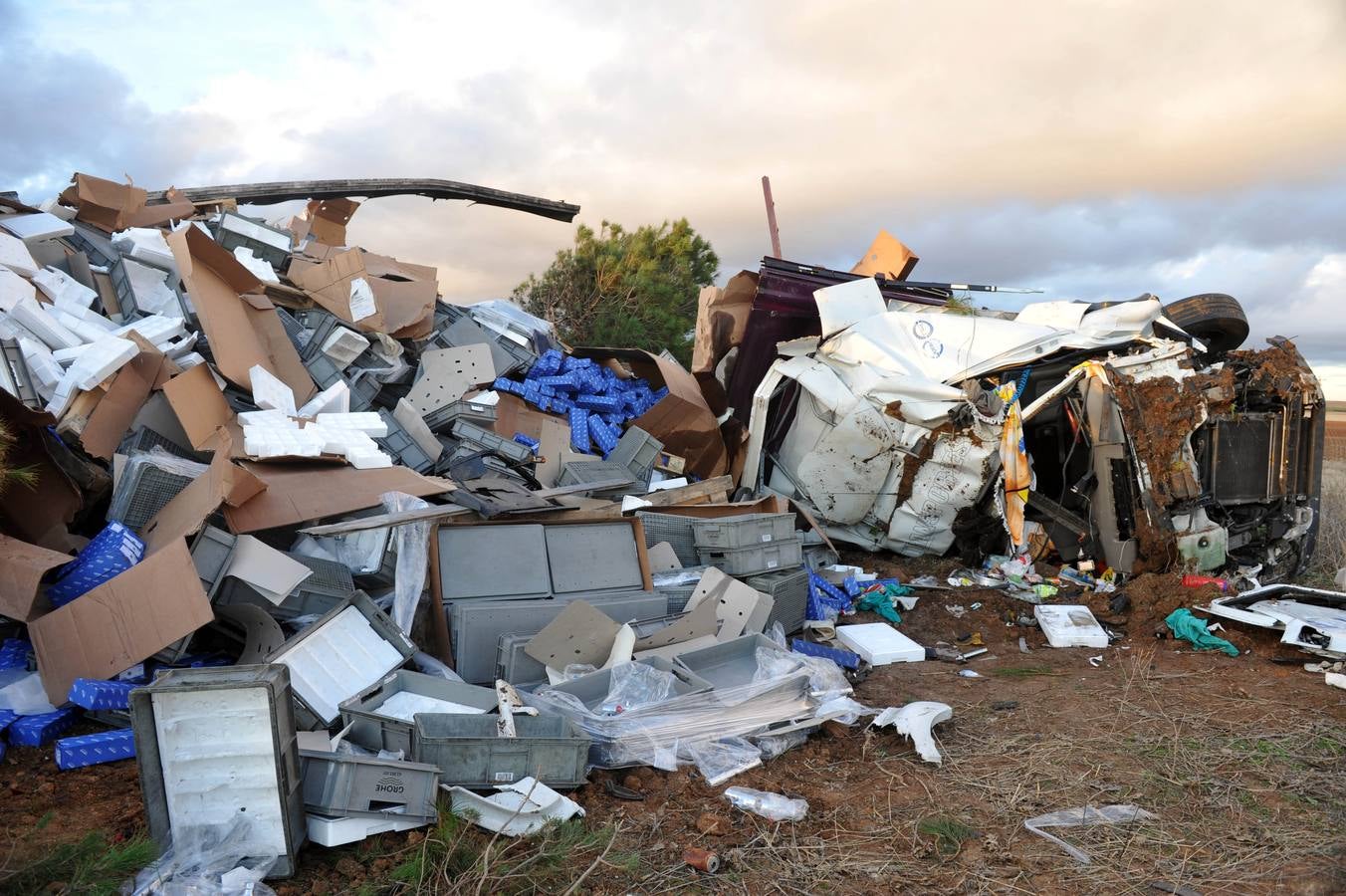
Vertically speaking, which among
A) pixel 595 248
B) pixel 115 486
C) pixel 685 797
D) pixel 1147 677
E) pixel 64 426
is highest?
pixel 595 248

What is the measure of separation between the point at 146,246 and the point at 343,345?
1.72 m

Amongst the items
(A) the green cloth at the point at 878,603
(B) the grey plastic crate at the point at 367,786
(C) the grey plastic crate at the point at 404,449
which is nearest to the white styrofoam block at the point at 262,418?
(C) the grey plastic crate at the point at 404,449

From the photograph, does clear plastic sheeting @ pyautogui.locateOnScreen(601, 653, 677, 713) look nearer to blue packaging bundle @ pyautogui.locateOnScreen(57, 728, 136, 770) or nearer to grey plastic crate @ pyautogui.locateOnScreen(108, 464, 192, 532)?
blue packaging bundle @ pyautogui.locateOnScreen(57, 728, 136, 770)

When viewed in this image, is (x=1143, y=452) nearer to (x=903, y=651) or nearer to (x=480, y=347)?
(x=903, y=651)

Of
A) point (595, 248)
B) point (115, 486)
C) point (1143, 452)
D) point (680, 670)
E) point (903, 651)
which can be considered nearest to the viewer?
point (680, 670)

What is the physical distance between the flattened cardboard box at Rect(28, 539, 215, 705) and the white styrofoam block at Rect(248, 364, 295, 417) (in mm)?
1850

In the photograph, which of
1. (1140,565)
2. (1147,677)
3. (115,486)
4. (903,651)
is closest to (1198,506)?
(1140,565)

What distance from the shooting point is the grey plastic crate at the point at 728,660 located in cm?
421

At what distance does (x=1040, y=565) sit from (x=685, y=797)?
458 centimetres

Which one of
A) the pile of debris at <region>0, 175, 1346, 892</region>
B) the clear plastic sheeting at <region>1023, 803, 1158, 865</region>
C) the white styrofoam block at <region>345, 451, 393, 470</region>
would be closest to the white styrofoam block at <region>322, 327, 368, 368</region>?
the pile of debris at <region>0, 175, 1346, 892</region>

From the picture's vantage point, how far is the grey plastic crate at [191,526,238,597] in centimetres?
409

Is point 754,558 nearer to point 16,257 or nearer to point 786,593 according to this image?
point 786,593

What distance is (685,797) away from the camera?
3.36 meters

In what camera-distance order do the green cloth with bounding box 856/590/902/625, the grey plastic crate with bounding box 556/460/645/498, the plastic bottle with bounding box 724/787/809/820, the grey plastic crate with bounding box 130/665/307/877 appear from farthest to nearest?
the grey plastic crate with bounding box 556/460/645/498 < the green cloth with bounding box 856/590/902/625 < the plastic bottle with bounding box 724/787/809/820 < the grey plastic crate with bounding box 130/665/307/877
